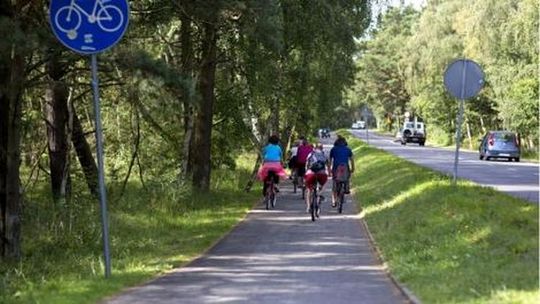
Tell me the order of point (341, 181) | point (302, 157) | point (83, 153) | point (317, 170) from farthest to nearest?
1. point (302, 157)
2. point (83, 153)
3. point (341, 181)
4. point (317, 170)

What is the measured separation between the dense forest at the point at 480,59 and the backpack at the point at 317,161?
750 cm

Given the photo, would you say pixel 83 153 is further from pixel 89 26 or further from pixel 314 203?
pixel 89 26

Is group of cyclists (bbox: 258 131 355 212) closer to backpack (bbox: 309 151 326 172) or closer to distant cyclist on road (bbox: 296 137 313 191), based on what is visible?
backpack (bbox: 309 151 326 172)

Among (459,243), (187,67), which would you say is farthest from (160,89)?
(187,67)

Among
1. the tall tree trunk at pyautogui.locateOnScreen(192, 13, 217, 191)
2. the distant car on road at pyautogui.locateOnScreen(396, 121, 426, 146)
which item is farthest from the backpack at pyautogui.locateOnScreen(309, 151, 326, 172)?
the distant car on road at pyautogui.locateOnScreen(396, 121, 426, 146)

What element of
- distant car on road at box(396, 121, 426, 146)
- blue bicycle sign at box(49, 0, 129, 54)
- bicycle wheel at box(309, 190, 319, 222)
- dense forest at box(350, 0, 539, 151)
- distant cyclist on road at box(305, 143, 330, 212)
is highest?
dense forest at box(350, 0, 539, 151)

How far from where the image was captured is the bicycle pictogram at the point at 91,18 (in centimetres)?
959

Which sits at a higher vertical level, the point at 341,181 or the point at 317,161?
the point at 317,161

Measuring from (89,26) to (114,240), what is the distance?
5.77 meters

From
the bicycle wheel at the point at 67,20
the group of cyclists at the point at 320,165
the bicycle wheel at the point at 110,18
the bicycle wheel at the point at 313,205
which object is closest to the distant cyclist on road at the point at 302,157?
the group of cyclists at the point at 320,165

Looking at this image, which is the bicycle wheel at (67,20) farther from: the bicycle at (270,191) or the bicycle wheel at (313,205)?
the bicycle at (270,191)

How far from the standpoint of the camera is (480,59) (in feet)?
168

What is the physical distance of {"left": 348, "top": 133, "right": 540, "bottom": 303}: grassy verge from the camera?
8.20 metres

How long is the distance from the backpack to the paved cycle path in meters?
2.45
